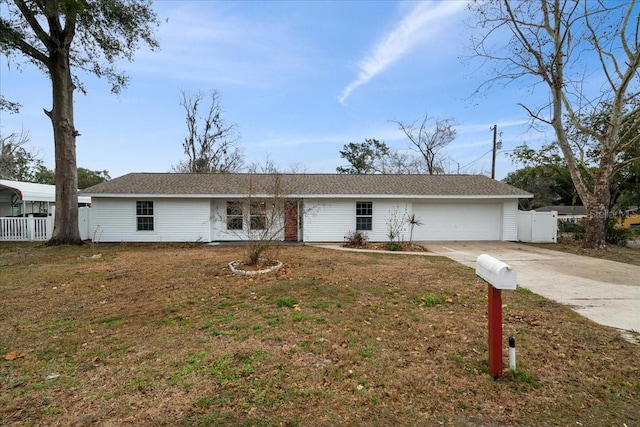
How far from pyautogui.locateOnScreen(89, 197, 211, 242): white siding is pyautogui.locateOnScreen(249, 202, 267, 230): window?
747 centimetres

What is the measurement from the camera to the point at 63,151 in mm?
13531

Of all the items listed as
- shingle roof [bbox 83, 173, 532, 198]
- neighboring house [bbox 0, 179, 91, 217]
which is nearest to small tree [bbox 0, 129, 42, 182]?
neighboring house [bbox 0, 179, 91, 217]

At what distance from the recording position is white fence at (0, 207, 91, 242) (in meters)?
15.4

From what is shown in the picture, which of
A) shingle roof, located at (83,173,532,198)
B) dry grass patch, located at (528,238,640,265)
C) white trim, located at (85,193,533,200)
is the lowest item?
dry grass patch, located at (528,238,640,265)

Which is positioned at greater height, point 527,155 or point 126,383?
point 527,155

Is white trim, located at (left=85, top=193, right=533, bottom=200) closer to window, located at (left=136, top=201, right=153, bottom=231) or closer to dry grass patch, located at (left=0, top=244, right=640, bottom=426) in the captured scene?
window, located at (left=136, top=201, right=153, bottom=231)

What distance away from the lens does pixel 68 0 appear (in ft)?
34.8

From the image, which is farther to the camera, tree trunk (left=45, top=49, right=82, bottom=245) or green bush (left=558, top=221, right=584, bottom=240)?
green bush (left=558, top=221, right=584, bottom=240)

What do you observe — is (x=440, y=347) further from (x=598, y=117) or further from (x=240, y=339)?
(x=598, y=117)

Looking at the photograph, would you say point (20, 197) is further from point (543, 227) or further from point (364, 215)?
point (543, 227)

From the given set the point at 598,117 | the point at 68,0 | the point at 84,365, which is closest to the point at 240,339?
the point at 84,365

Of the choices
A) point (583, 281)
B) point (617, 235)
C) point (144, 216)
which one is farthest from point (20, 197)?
point (617, 235)

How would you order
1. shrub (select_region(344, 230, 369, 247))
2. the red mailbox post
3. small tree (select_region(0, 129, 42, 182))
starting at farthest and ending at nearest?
small tree (select_region(0, 129, 42, 182)) < shrub (select_region(344, 230, 369, 247)) < the red mailbox post

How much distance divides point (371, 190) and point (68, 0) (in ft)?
42.8
